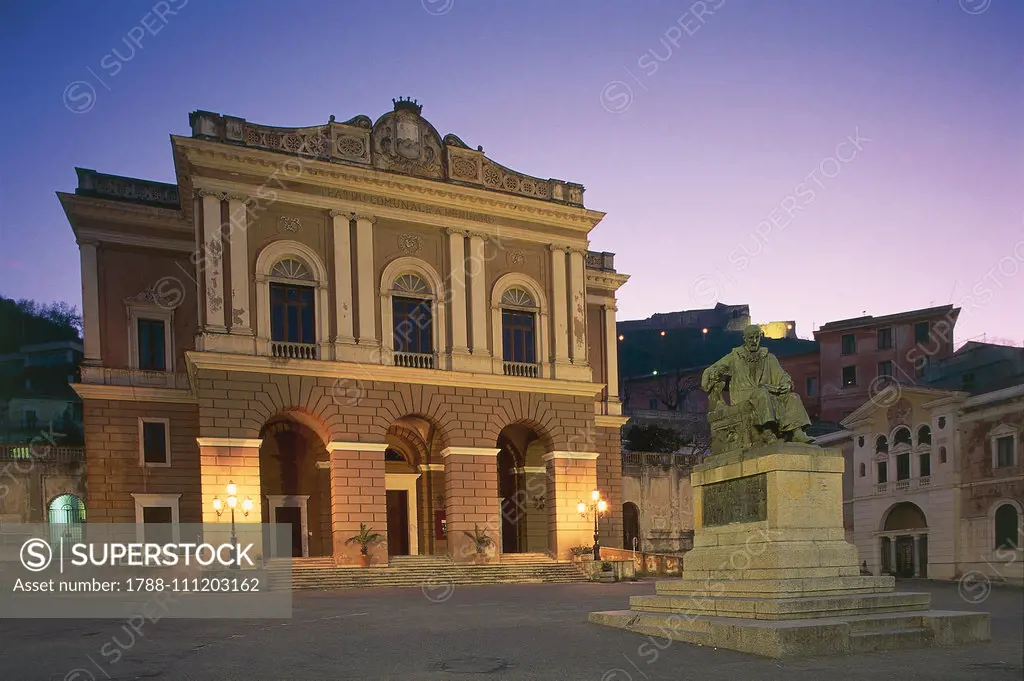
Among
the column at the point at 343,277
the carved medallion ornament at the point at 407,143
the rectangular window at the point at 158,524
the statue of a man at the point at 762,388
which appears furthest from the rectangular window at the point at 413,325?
the statue of a man at the point at 762,388

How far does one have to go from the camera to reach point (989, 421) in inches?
1277

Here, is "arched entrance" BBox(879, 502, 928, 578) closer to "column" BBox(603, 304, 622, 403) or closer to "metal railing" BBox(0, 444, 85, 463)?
"column" BBox(603, 304, 622, 403)

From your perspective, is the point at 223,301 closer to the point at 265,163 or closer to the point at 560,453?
the point at 265,163

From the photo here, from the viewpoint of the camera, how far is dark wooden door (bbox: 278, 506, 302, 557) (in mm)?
32312

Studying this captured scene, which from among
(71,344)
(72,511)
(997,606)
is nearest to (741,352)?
(997,606)

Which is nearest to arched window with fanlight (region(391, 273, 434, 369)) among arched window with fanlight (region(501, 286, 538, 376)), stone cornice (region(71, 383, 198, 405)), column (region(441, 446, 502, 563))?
arched window with fanlight (region(501, 286, 538, 376))

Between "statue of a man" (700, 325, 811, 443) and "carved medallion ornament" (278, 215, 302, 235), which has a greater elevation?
"carved medallion ornament" (278, 215, 302, 235)

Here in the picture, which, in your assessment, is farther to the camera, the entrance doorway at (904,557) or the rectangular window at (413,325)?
the entrance doorway at (904,557)

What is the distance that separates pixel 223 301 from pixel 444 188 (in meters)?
8.63

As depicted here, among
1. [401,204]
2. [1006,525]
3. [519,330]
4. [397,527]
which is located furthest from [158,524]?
[1006,525]

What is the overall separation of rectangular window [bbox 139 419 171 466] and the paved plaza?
16.5 metres

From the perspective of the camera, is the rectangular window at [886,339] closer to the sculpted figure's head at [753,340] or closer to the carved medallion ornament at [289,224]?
the carved medallion ornament at [289,224]

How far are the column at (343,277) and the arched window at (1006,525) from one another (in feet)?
77.7

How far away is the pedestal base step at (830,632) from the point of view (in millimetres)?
9203
